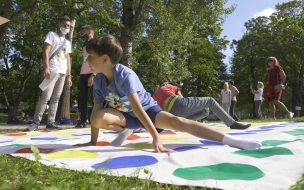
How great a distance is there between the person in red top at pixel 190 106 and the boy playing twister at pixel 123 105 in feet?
2.88

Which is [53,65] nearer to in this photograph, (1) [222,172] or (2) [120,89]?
(2) [120,89]

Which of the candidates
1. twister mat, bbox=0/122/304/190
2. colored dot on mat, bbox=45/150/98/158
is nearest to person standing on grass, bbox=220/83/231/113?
twister mat, bbox=0/122/304/190

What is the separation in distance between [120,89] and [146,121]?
1.46 feet

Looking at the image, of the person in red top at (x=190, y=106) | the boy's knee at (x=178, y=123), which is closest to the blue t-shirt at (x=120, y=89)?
the boy's knee at (x=178, y=123)

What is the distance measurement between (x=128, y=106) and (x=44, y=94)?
3.07 meters

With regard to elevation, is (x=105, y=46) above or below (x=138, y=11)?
below

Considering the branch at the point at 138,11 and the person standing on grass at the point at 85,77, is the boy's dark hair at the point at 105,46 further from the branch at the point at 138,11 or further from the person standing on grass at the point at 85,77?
the branch at the point at 138,11

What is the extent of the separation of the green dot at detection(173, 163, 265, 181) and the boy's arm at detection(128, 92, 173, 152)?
0.60 meters

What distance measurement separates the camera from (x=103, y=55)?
2.99 meters

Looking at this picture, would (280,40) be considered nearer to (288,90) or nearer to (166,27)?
(288,90)

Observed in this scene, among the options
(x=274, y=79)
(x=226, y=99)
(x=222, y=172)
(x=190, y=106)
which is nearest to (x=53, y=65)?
(x=190, y=106)

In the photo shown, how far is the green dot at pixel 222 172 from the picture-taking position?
6.32ft

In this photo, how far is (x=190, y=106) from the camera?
3.99 m

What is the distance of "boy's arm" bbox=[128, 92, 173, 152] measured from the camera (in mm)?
2723
